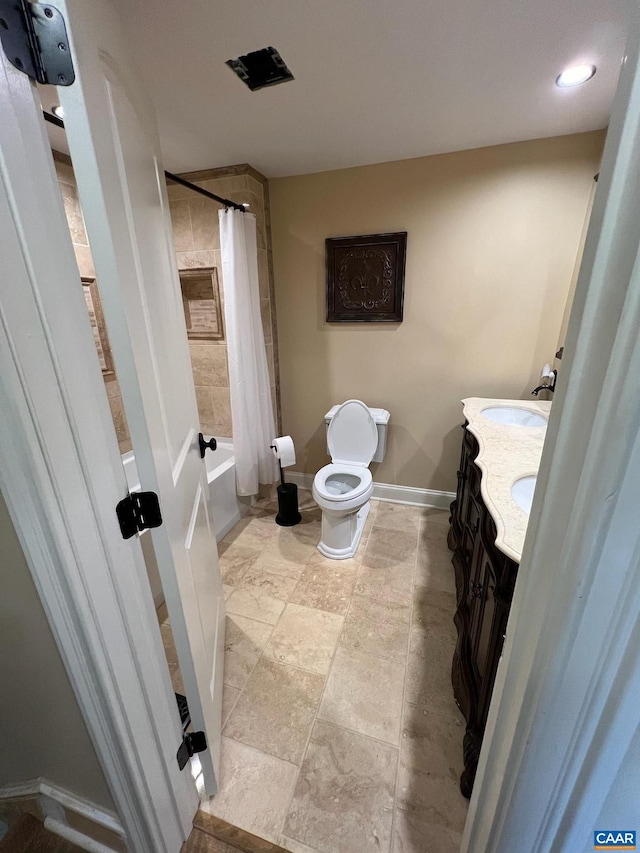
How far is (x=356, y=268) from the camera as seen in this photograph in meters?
2.36

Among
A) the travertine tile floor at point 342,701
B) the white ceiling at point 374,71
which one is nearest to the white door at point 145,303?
the travertine tile floor at point 342,701

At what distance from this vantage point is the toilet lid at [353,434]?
2432 mm

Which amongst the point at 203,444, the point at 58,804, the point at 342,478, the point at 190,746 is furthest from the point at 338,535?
the point at 58,804

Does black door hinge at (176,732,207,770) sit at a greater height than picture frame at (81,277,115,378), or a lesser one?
lesser

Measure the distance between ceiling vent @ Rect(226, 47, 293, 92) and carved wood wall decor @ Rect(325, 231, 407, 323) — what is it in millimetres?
1019

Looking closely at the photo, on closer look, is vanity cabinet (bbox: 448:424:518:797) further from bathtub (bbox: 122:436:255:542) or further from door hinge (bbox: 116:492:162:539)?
bathtub (bbox: 122:436:255:542)

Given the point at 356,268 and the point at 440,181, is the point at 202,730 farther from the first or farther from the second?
the point at 440,181

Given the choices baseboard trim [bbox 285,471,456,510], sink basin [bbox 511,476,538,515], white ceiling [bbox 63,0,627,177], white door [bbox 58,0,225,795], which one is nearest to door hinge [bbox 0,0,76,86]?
white door [bbox 58,0,225,795]

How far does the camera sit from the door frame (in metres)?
0.52

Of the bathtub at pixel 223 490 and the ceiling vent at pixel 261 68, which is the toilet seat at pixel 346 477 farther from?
the ceiling vent at pixel 261 68

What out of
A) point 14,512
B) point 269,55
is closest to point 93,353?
point 14,512

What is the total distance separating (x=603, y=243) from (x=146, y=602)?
1034 millimetres

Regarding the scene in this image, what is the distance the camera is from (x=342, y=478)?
2445 millimetres

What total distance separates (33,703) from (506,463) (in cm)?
158
